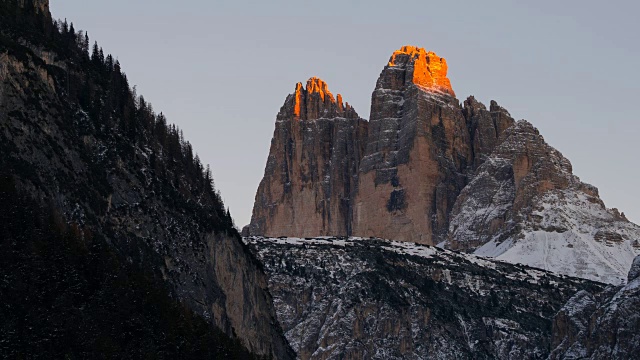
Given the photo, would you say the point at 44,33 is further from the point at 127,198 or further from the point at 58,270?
the point at 58,270

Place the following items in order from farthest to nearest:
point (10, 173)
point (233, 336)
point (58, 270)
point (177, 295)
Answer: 1. point (233, 336)
2. point (177, 295)
3. point (10, 173)
4. point (58, 270)

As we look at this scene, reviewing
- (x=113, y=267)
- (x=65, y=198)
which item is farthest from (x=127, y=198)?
(x=113, y=267)

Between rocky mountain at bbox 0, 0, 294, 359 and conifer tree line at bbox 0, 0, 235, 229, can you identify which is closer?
rocky mountain at bbox 0, 0, 294, 359

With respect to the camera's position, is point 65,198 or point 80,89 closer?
point 65,198

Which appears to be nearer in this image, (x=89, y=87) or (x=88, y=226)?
(x=88, y=226)

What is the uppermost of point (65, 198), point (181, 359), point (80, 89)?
point (80, 89)

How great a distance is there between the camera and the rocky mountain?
14238 cm

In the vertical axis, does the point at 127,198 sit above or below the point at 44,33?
below

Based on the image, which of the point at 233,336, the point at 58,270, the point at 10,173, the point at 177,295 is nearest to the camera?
the point at 58,270

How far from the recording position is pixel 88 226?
170m

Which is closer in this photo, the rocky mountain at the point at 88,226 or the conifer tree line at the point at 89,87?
the rocky mountain at the point at 88,226

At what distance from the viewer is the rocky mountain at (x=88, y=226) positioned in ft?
467

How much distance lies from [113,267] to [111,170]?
93.6ft

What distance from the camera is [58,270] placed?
14712cm
